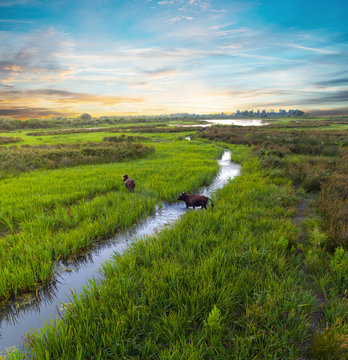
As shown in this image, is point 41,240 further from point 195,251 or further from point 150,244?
point 195,251

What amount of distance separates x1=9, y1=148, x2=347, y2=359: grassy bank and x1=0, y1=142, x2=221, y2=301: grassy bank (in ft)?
4.59

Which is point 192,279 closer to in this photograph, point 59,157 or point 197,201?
point 197,201

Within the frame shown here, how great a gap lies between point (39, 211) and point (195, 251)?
223 inches

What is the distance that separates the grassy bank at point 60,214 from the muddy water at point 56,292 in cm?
25

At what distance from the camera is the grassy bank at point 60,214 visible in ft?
13.0

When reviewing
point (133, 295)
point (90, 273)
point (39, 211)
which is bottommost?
point (90, 273)

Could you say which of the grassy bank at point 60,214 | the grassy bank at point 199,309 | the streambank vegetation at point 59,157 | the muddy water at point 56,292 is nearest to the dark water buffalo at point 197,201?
the muddy water at point 56,292

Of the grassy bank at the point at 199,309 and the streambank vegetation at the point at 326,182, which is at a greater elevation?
the streambank vegetation at the point at 326,182

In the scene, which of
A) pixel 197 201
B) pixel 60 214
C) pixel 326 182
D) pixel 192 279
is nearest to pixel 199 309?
pixel 192 279

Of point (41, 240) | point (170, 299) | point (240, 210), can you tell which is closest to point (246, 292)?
point (170, 299)

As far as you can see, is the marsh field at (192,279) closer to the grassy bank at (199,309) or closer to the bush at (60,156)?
the grassy bank at (199,309)

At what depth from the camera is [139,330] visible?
2.61m

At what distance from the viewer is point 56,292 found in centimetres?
369

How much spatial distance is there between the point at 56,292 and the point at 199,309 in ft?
9.28
